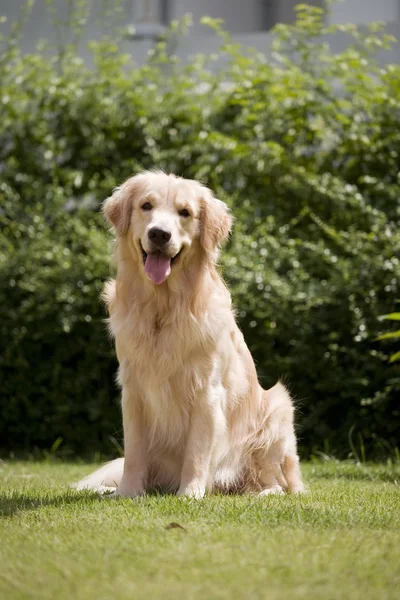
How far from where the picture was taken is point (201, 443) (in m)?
4.41

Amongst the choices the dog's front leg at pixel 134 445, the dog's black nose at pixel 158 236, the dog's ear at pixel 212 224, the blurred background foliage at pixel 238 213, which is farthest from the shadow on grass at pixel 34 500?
the blurred background foliage at pixel 238 213

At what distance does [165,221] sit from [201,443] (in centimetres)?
111

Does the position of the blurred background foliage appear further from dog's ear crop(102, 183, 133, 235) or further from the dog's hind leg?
dog's ear crop(102, 183, 133, 235)

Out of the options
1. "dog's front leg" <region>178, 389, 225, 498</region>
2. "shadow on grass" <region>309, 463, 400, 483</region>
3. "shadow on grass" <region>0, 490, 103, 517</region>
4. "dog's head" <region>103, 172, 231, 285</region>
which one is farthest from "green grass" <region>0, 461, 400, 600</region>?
"dog's head" <region>103, 172, 231, 285</region>

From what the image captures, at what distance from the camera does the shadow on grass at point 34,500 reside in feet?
13.1

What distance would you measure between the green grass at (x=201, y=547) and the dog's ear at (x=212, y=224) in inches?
50.8

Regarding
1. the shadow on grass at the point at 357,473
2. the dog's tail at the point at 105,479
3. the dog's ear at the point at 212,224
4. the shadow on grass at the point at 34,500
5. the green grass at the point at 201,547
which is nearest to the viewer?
the green grass at the point at 201,547

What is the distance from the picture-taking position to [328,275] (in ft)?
23.3

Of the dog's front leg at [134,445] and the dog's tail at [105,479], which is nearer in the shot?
the dog's front leg at [134,445]

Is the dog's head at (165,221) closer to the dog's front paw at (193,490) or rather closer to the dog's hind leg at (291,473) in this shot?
the dog's front paw at (193,490)

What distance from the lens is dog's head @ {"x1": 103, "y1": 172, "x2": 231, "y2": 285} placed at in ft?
14.4

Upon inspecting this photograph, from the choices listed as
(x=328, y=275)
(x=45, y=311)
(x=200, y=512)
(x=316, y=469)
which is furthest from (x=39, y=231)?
(x=200, y=512)

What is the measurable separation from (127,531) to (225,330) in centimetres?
149

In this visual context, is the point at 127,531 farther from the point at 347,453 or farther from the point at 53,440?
the point at 53,440
